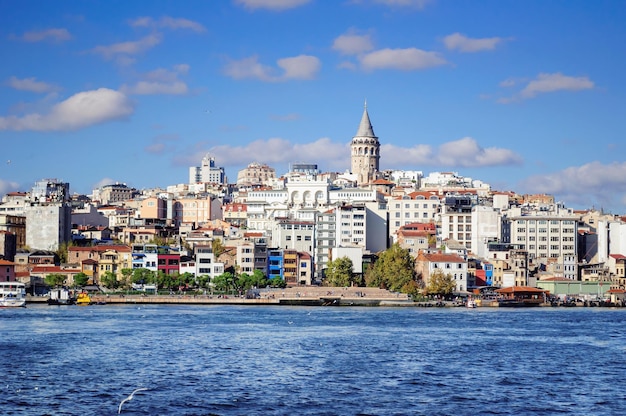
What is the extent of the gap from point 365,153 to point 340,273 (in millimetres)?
52731

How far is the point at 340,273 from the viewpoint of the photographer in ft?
213

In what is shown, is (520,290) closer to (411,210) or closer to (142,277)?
(411,210)

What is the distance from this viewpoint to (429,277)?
63.7 metres

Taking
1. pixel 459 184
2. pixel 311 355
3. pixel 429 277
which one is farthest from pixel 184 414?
pixel 459 184

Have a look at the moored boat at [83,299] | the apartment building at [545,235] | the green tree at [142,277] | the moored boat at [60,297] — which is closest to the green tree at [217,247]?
the green tree at [142,277]

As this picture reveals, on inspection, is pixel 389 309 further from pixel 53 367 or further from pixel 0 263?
pixel 53 367

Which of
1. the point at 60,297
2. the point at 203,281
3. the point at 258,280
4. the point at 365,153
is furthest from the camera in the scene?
the point at 365,153

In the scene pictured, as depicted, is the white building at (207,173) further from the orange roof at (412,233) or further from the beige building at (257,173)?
the orange roof at (412,233)

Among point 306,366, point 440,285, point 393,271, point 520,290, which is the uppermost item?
point 393,271

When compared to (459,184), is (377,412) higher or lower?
lower

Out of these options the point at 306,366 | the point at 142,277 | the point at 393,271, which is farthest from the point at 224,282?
the point at 306,366

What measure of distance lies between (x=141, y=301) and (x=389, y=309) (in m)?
13.4

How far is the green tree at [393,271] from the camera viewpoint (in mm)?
63375

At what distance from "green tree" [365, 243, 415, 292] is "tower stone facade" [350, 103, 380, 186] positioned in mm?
50401
